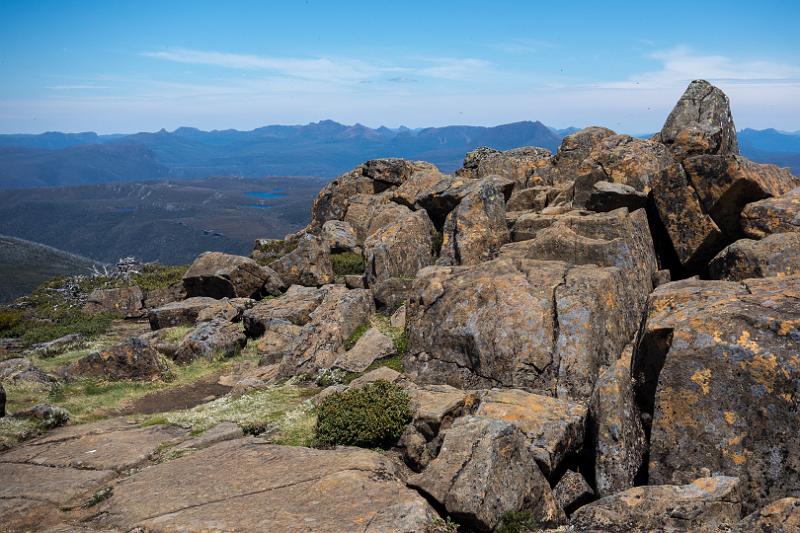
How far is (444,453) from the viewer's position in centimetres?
1209

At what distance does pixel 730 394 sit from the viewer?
37.7ft

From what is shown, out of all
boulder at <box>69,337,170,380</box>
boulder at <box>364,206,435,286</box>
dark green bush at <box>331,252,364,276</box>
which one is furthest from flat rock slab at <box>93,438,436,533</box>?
dark green bush at <box>331,252,364,276</box>

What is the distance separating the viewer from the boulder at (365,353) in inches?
864

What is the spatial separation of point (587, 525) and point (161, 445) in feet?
40.1

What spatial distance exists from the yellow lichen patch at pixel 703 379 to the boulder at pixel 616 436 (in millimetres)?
1697

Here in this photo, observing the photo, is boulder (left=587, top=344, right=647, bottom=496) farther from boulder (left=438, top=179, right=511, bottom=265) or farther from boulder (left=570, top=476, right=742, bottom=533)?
boulder (left=438, top=179, right=511, bottom=265)

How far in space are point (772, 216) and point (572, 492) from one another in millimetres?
14203

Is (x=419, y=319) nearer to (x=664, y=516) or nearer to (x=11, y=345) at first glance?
(x=664, y=516)

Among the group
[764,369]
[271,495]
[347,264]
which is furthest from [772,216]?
[347,264]

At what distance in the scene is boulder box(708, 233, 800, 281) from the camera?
A: 17.5m

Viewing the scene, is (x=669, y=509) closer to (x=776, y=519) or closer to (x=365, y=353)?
(x=776, y=519)

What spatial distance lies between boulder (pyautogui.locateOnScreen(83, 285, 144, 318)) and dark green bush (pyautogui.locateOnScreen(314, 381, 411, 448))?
101ft

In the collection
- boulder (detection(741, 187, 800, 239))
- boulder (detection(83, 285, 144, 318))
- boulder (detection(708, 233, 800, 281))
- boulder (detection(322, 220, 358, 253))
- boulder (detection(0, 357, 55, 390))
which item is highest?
boulder (detection(741, 187, 800, 239))

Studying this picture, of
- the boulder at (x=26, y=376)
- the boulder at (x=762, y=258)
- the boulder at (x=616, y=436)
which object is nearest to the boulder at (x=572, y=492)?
the boulder at (x=616, y=436)
